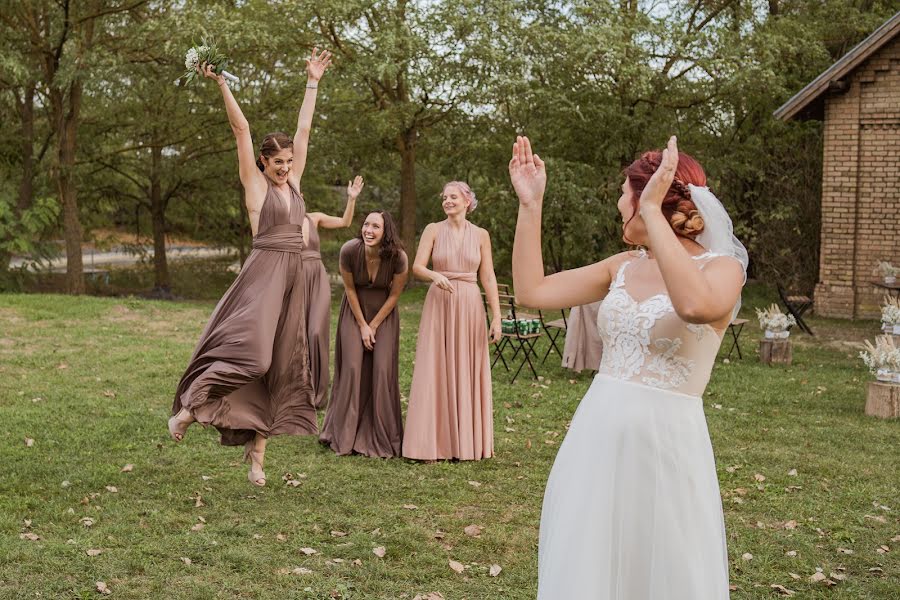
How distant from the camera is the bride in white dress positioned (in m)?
3.17

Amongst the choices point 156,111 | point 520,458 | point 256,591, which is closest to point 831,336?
point 520,458

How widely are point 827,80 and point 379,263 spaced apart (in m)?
12.7

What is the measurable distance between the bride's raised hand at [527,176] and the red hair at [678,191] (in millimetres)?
289

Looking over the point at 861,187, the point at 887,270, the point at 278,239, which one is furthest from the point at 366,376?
the point at 861,187

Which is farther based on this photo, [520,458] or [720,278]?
[520,458]

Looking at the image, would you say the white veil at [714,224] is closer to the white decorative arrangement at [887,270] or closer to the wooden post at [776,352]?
the wooden post at [776,352]

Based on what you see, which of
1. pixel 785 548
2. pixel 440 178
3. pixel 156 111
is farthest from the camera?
pixel 440 178

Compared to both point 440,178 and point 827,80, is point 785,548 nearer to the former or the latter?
point 827,80

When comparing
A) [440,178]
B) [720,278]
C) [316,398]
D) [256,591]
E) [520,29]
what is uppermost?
[520,29]

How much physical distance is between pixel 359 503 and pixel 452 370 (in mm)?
1713

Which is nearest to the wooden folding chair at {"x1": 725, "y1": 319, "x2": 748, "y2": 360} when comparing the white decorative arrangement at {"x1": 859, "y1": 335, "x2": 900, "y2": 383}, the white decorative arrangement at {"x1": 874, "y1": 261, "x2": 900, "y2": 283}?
the white decorative arrangement at {"x1": 874, "y1": 261, "x2": 900, "y2": 283}

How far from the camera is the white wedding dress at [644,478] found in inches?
125

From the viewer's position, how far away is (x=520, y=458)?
8.45m

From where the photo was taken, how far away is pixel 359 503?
7012mm
